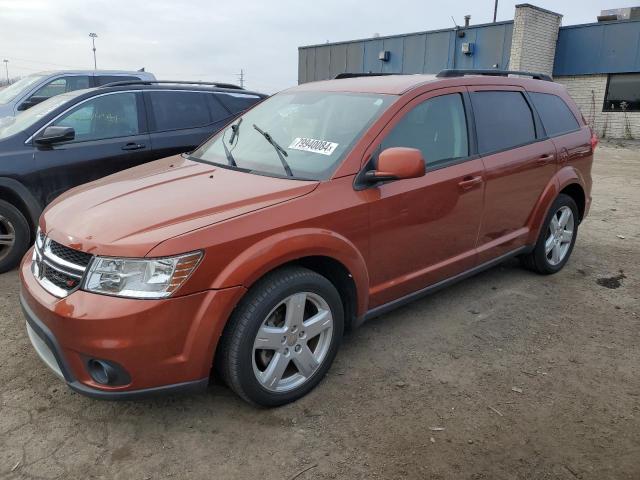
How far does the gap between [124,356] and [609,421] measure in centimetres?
246

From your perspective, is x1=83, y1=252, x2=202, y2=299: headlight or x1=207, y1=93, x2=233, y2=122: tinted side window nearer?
x1=83, y1=252, x2=202, y2=299: headlight

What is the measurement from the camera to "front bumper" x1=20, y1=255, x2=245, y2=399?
7.38 ft

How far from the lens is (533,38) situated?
17.6m

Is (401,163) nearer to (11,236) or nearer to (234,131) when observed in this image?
(234,131)

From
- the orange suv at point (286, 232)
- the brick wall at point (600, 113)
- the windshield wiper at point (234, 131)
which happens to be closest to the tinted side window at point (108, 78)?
the windshield wiper at point (234, 131)

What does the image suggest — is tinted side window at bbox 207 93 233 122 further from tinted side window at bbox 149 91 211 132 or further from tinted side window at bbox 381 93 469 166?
tinted side window at bbox 381 93 469 166

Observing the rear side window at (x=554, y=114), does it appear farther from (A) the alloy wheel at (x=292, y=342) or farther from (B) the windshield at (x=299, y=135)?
(A) the alloy wheel at (x=292, y=342)

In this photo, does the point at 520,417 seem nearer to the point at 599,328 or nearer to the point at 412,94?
the point at 599,328

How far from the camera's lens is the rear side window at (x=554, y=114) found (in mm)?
4414

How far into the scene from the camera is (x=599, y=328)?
3750 mm

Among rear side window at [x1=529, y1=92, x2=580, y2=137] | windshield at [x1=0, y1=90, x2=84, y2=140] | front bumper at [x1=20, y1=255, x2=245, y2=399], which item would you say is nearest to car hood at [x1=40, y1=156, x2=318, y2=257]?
front bumper at [x1=20, y1=255, x2=245, y2=399]

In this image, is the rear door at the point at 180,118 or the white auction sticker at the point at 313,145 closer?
the white auction sticker at the point at 313,145

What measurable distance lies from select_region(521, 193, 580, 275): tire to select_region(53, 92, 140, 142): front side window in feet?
13.3

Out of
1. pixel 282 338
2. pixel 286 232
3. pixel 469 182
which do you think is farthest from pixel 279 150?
pixel 469 182
